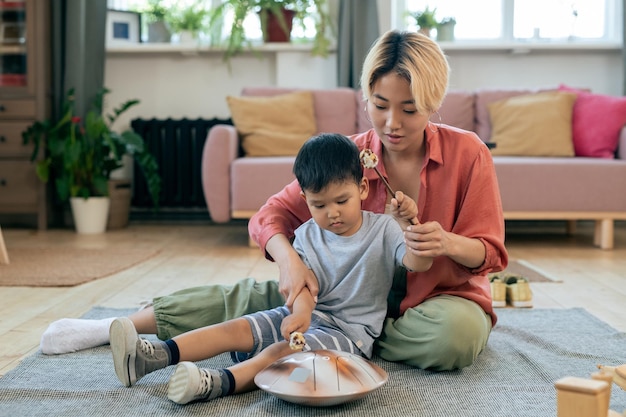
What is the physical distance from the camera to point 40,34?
4.35 m

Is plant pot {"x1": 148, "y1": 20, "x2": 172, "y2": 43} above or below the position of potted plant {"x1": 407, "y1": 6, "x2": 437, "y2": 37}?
below

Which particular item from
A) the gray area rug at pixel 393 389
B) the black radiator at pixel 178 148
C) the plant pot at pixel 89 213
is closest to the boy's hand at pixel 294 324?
the gray area rug at pixel 393 389

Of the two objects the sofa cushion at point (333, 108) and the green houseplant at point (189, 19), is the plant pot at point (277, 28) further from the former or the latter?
the sofa cushion at point (333, 108)

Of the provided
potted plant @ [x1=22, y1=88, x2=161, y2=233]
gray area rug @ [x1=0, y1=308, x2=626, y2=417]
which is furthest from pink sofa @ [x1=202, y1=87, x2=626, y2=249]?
gray area rug @ [x1=0, y1=308, x2=626, y2=417]

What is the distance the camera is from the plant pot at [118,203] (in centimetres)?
438

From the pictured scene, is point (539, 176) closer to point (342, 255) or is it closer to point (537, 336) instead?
point (537, 336)

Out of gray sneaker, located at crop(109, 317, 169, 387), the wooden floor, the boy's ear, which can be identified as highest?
the boy's ear

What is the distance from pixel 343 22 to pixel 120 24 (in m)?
1.35

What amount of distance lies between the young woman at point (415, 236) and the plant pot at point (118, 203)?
8.55ft

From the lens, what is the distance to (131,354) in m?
1.45

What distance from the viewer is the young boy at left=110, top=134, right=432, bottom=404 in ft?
4.72

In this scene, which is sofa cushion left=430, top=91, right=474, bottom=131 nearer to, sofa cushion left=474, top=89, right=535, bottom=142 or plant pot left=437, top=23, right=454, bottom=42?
sofa cushion left=474, top=89, right=535, bottom=142

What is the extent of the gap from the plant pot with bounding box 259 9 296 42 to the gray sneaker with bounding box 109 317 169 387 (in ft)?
11.0

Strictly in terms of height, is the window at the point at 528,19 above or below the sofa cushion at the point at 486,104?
above
